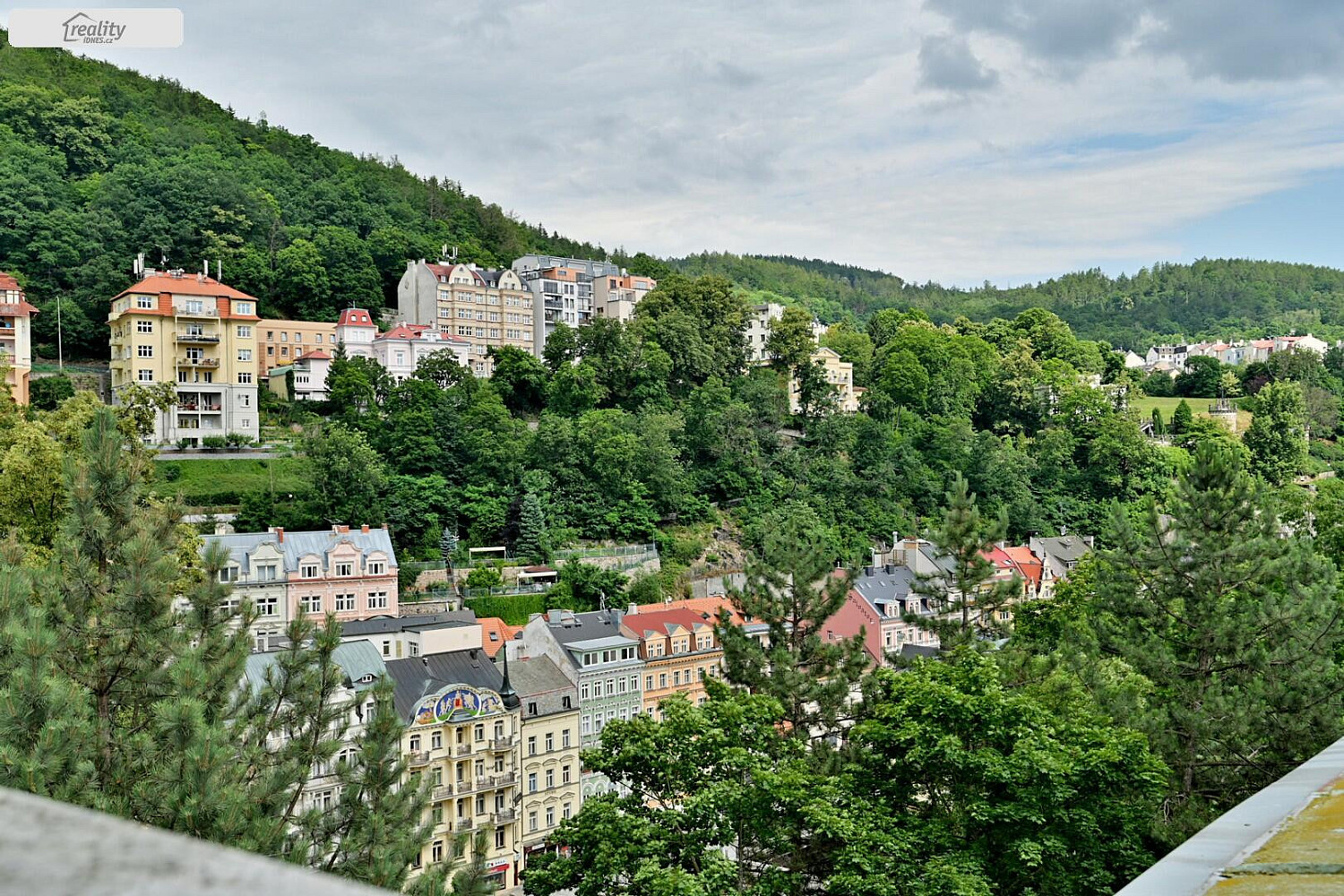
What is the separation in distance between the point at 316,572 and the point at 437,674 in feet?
40.7

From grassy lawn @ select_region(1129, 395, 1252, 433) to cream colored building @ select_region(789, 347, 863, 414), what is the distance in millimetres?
24056

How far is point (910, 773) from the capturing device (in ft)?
46.8

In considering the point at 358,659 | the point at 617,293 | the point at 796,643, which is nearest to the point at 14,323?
the point at 358,659

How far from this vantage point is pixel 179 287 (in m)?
55.3

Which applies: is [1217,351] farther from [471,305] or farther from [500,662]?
[500,662]

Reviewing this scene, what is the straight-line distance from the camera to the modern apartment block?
267ft

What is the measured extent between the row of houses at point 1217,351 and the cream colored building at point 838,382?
51.2 meters

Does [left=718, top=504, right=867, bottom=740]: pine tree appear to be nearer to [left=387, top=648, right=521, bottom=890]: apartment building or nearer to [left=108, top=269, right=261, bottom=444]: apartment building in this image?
[left=387, top=648, right=521, bottom=890]: apartment building

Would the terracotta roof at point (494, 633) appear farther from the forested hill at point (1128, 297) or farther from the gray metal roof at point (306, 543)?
the forested hill at point (1128, 297)

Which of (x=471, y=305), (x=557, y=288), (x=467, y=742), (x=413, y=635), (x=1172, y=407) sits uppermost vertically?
(x=557, y=288)

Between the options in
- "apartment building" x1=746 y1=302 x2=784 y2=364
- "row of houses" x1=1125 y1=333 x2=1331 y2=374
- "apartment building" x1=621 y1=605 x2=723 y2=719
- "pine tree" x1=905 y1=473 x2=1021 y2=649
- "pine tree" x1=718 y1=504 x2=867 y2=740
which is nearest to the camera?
"pine tree" x1=718 y1=504 x2=867 y2=740

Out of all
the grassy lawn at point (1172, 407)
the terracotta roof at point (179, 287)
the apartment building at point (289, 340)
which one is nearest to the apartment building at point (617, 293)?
the apartment building at point (289, 340)

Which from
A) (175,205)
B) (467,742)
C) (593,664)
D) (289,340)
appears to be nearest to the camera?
(467,742)

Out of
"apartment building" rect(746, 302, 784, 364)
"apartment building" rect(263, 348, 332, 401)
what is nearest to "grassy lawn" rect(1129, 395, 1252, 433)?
"apartment building" rect(746, 302, 784, 364)
